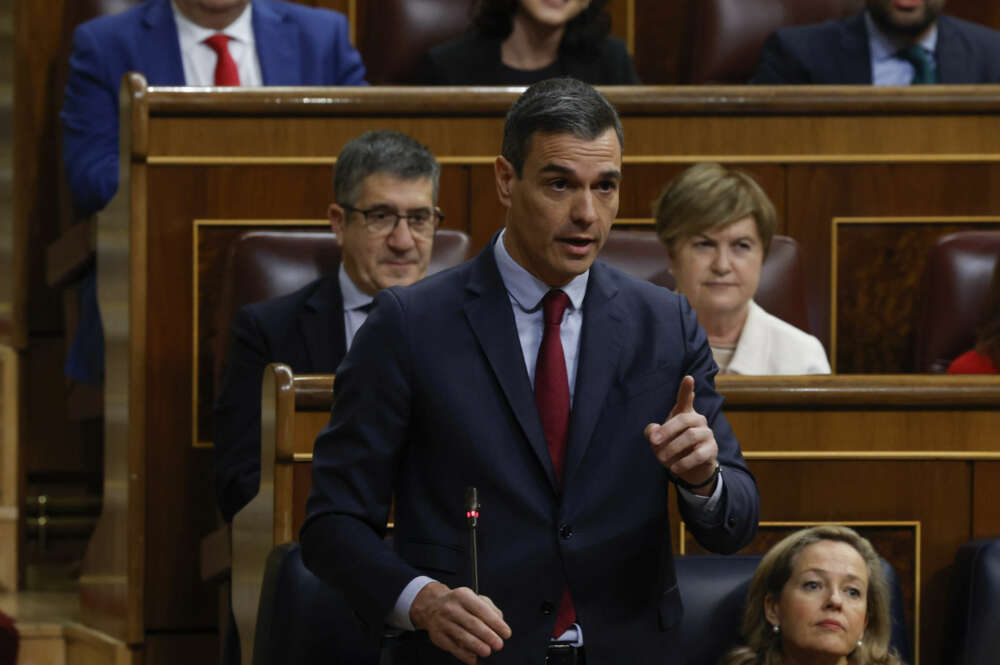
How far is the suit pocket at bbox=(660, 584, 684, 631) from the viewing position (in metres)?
0.63

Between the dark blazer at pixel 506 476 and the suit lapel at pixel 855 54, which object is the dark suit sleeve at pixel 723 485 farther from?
the suit lapel at pixel 855 54

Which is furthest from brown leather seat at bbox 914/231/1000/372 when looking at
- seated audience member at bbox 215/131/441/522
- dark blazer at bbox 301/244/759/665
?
dark blazer at bbox 301/244/759/665

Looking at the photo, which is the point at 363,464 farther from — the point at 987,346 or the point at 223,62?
the point at 223,62

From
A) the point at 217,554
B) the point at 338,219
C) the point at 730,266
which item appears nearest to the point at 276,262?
the point at 338,219

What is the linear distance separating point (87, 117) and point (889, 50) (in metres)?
0.66

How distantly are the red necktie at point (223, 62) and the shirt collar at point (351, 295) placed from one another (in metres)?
0.28

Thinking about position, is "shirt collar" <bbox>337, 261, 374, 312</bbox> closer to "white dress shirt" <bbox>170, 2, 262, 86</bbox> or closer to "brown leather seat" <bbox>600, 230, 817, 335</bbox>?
"brown leather seat" <bbox>600, 230, 817, 335</bbox>

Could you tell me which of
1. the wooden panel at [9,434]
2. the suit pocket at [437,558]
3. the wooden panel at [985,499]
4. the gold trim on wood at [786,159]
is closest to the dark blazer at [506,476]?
the suit pocket at [437,558]

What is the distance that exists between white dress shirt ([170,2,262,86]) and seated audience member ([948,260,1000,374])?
22.7 inches

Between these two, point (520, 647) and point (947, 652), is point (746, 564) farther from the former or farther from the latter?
point (520, 647)

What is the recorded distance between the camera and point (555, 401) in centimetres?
63

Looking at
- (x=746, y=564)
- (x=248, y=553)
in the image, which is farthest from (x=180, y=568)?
(x=746, y=564)

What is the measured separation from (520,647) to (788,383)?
355 mm

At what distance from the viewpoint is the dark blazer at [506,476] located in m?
0.61
